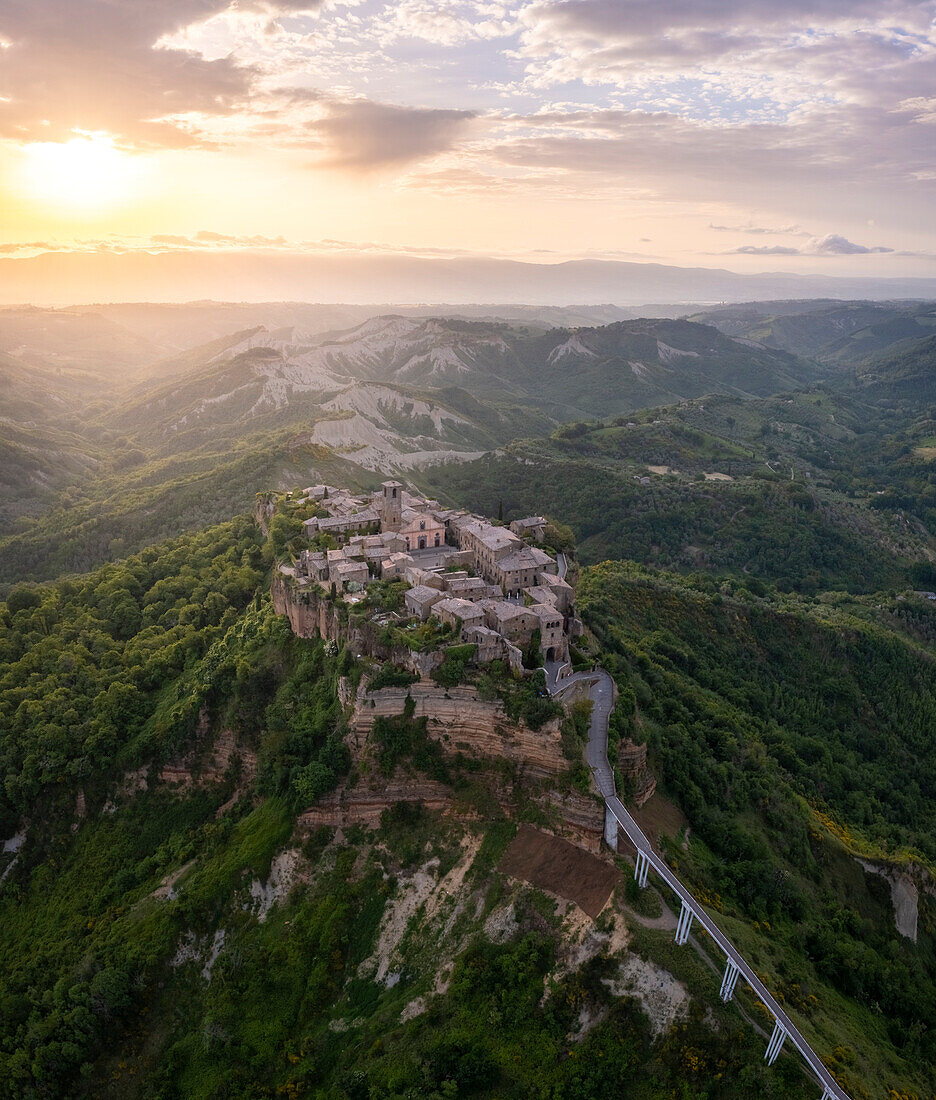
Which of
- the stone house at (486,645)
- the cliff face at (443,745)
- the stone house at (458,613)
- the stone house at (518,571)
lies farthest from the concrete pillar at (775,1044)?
the stone house at (518,571)

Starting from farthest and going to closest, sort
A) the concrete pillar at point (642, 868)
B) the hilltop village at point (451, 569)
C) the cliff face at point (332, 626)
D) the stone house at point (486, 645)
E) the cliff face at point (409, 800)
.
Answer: the hilltop village at point (451, 569)
the cliff face at point (332, 626)
the stone house at point (486, 645)
the cliff face at point (409, 800)
the concrete pillar at point (642, 868)

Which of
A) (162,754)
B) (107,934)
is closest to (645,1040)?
(107,934)

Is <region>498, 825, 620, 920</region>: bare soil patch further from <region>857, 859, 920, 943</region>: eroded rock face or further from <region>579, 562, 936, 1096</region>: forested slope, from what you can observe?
<region>857, 859, 920, 943</region>: eroded rock face

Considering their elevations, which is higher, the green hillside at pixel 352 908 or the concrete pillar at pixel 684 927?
the concrete pillar at pixel 684 927

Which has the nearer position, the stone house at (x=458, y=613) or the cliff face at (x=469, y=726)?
the cliff face at (x=469, y=726)

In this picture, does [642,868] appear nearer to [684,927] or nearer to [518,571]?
[684,927]

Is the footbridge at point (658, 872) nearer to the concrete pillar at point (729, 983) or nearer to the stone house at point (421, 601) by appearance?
the concrete pillar at point (729, 983)

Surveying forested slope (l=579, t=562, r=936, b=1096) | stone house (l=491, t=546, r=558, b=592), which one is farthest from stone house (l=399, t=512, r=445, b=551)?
forested slope (l=579, t=562, r=936, b=1096)

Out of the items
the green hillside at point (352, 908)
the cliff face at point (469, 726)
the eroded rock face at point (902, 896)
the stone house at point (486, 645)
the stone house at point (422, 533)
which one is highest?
the stone house at point (486, 645)
